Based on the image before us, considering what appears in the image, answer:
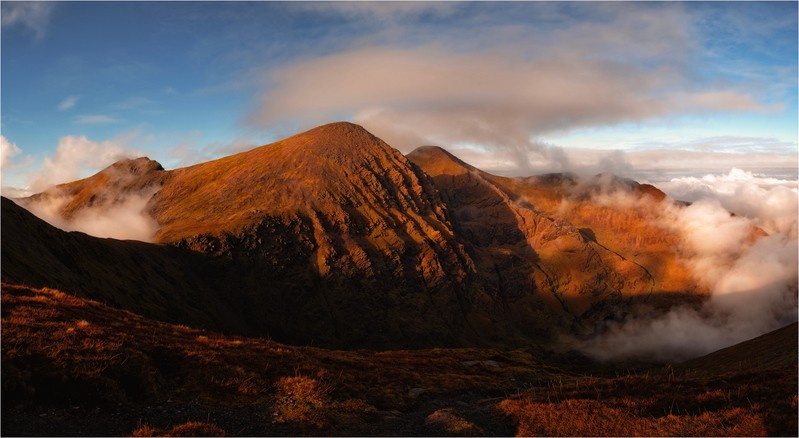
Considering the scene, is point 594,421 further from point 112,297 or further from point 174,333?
point 112,297

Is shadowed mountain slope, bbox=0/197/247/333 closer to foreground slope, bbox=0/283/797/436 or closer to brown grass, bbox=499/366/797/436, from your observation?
foreground slope, bbox=0/283/797/436

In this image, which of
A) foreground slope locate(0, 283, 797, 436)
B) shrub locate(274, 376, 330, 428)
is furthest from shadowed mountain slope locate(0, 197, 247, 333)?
shrub locate(274, 376, 330, 428)

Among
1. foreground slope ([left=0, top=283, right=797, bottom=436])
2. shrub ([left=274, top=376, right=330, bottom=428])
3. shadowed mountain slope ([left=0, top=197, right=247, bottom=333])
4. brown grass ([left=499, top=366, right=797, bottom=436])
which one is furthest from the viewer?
shadowed mountain slope ([left=0, top=197, right=247, bottom=333])

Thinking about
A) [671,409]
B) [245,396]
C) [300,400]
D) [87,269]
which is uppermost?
[87,269]

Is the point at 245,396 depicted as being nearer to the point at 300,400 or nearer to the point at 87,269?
the point at 300,400

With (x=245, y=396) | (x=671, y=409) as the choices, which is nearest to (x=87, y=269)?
(x=245, y=396)

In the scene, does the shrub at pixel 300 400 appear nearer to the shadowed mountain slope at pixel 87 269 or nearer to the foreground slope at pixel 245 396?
the foreground slope at pixel 245 396

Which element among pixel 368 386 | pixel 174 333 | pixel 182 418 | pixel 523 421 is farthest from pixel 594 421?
pixel 174 333

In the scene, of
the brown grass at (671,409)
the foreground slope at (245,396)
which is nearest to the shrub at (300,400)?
the foreground slope at (245,396)
